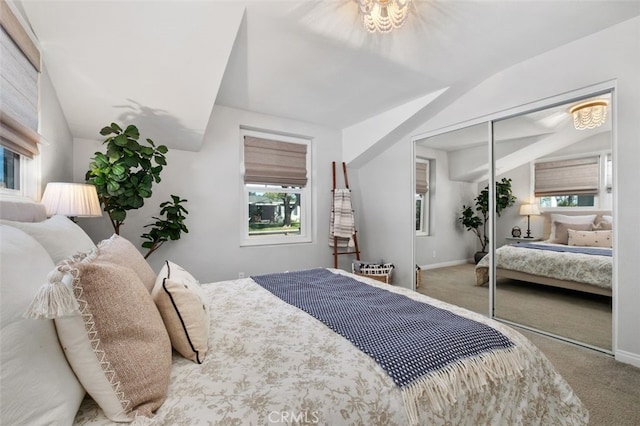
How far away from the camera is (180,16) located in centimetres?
183

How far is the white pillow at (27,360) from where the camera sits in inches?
21.9

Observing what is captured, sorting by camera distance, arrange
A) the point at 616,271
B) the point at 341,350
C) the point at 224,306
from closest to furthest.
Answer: the point at 341,350 → the point at 224,306 → the point at 616,271

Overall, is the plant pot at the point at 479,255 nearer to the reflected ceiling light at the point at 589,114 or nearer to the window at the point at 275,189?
the reflected ceiling light at the point at 589,114

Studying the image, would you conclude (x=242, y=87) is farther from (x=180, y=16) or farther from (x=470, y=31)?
(x=470, y=31)

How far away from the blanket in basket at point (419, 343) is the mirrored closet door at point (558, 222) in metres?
1.84

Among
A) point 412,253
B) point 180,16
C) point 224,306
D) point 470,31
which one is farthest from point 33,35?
point 412,253

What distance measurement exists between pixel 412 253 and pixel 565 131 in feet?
6.55

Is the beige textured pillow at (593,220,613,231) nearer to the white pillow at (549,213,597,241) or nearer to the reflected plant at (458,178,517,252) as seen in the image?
the white pillow at (549,213,597,241)

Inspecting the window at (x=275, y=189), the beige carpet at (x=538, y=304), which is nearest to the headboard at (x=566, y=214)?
the beige carpet at (x=538, y=304)

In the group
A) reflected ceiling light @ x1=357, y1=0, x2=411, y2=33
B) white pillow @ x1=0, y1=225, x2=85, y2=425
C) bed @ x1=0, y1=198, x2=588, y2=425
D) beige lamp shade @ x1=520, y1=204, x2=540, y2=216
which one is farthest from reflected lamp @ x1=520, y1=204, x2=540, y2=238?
white pillow @ x1=0, y1=225, x2=85, y2=425

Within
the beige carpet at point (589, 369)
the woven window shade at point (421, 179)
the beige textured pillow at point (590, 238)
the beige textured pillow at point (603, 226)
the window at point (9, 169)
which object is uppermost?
the woven window shade at point (421, 179)

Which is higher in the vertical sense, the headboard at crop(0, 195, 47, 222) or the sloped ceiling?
the sloped ceiling

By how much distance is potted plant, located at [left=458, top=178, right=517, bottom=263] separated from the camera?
2.83 m

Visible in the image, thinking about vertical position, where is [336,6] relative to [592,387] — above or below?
above
